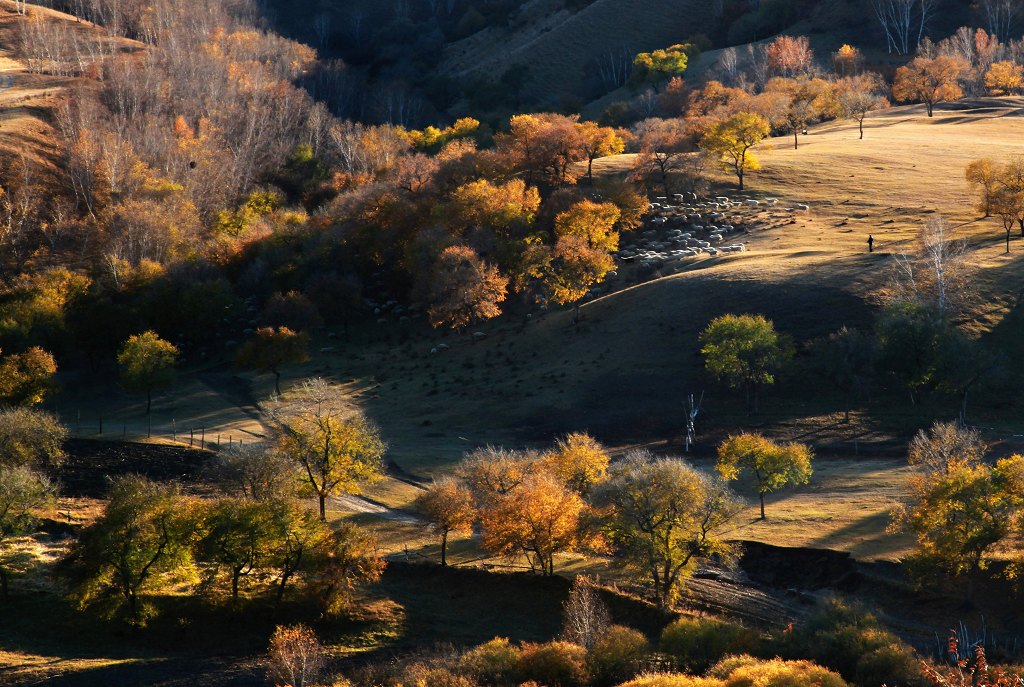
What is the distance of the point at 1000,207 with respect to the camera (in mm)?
108000

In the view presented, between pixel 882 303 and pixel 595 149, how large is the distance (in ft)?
182

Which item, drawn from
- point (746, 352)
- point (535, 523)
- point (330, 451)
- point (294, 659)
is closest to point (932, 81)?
point (746, 352)

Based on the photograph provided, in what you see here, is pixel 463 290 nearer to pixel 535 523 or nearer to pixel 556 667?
pixel 535 523

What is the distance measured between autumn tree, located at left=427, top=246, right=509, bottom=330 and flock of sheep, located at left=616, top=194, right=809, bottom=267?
17.1 metres

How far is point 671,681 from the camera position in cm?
4691

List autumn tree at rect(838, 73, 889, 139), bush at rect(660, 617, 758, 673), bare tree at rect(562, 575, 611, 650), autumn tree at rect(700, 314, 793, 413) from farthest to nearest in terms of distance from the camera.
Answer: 1. autumn tree at rect(838, 73, 889, 139)
2. autumn tree at rect(700, 314, 793, 413)
3. bare tree at rect(562, 575, 611, 650)
4. bush at rect(660, 617, 758, 673)

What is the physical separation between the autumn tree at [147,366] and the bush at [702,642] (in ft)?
209

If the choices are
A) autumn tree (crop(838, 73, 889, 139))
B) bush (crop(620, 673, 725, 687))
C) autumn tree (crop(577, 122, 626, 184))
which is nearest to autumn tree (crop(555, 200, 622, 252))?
autumn tree (crop(577, 122, 626, 184))

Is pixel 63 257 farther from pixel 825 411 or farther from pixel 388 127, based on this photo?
pixel 825 411

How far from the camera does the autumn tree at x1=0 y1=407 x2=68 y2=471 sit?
252 feet

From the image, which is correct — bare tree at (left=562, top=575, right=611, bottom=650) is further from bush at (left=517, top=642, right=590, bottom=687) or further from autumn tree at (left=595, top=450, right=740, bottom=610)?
autumn tree at (left=595, top=450, right=740, bottom=610)

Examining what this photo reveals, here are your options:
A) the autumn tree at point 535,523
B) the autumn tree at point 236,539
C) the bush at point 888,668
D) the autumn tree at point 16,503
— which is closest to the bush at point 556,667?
Answer: the autumn tree at point 535,523

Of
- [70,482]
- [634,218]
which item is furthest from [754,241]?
[70,482]

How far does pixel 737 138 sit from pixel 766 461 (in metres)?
73.6
